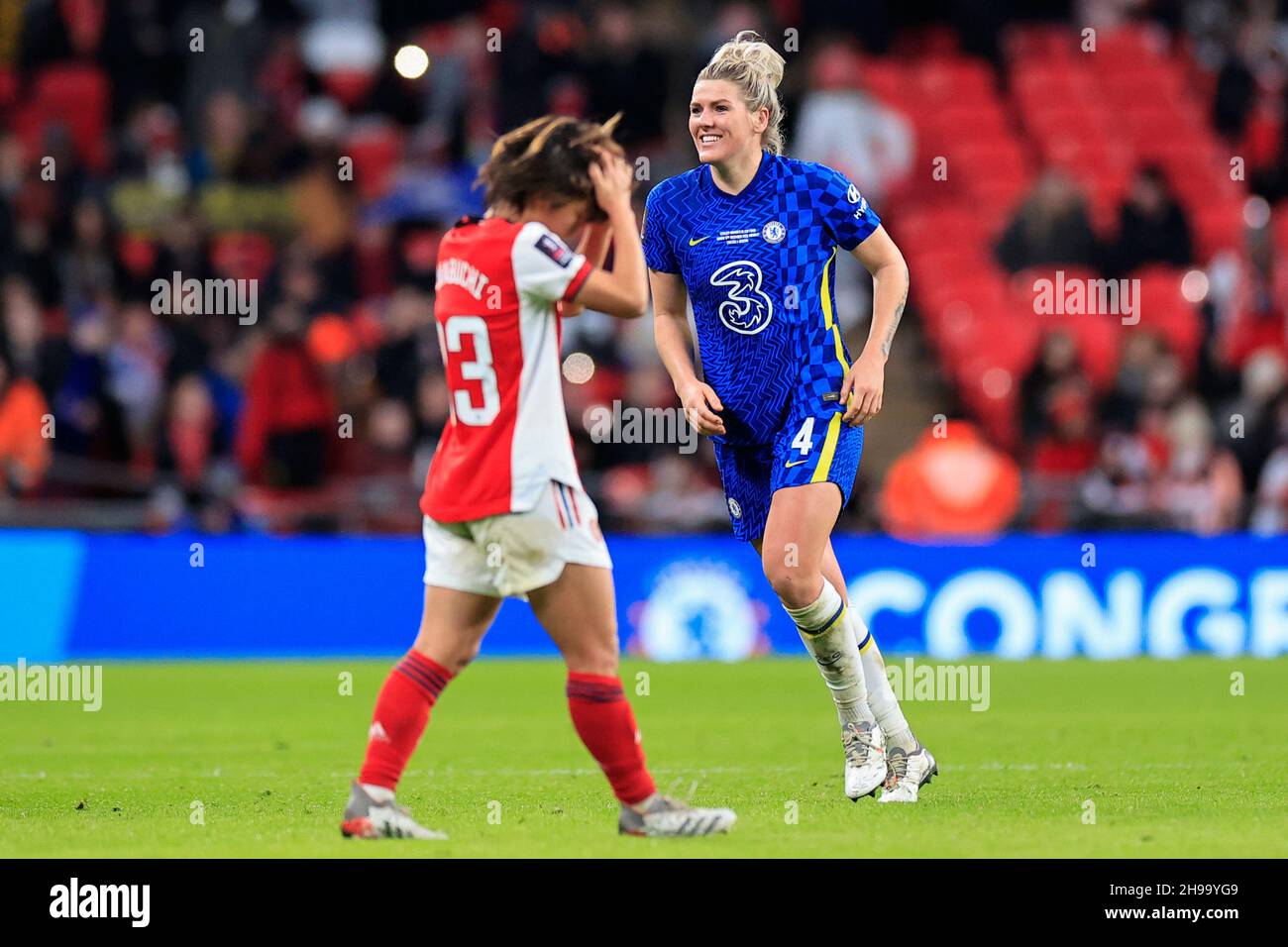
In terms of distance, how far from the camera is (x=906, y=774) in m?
7.92

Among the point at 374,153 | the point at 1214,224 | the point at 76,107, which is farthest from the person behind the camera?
the point at 1214,224

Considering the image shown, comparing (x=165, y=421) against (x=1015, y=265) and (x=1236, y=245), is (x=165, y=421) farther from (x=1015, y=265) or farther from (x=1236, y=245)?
(x=1236, y=245)

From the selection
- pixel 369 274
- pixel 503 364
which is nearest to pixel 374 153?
pixel 369 274

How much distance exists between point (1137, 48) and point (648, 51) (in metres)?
6.71

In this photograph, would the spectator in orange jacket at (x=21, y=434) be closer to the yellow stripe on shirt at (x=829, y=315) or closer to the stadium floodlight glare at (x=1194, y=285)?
the yellow stripe on shirt at (x=829, y=315)

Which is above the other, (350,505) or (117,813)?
(350,505)

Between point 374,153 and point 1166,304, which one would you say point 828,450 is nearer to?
point 1166,304

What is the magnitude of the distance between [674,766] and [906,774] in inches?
62.6

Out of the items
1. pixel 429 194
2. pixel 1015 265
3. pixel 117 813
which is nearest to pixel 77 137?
pixel 429 194

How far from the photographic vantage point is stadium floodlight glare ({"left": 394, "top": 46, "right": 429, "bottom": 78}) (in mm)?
20703

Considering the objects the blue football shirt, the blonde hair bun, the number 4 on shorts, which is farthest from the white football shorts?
the blonde hair bun

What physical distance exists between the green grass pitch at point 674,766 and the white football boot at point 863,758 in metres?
0.09

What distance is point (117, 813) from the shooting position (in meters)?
7.61

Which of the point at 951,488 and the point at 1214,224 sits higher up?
the point at 1214,224
